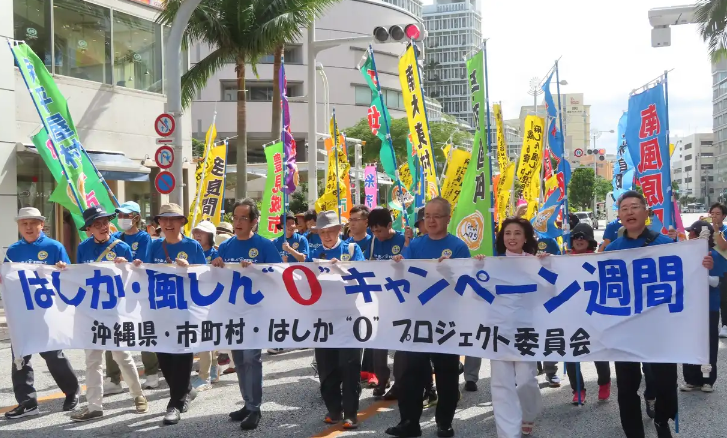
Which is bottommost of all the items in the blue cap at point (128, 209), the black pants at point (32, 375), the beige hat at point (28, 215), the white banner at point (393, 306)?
the black pants at point (32, 375)

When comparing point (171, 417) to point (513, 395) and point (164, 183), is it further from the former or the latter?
point (164, 183)

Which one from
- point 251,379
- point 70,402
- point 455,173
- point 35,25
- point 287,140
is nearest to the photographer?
point 251,379

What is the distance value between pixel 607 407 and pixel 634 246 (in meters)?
1.73

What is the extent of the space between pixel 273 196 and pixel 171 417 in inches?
218

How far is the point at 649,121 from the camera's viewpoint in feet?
24.6

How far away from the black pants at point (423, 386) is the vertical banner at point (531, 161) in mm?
Answer: 6526

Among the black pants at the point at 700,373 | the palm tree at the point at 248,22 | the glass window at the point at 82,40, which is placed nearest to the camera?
the black pants at the point at 700,373

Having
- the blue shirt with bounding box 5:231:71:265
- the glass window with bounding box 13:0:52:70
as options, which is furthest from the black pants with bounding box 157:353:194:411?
the glass window with bounding box 13:0:52:70

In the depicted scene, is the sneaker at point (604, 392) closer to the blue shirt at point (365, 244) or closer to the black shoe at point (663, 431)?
the black shoe at point (663, 431)

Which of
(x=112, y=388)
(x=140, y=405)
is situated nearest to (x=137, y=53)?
(x=112, y=388)

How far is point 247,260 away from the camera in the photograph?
234 inches

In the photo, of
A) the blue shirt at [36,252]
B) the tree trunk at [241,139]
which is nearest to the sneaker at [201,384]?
the blue shirt at [36,252]

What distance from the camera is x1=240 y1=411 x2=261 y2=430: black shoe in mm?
5680

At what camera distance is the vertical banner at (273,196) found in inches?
431
